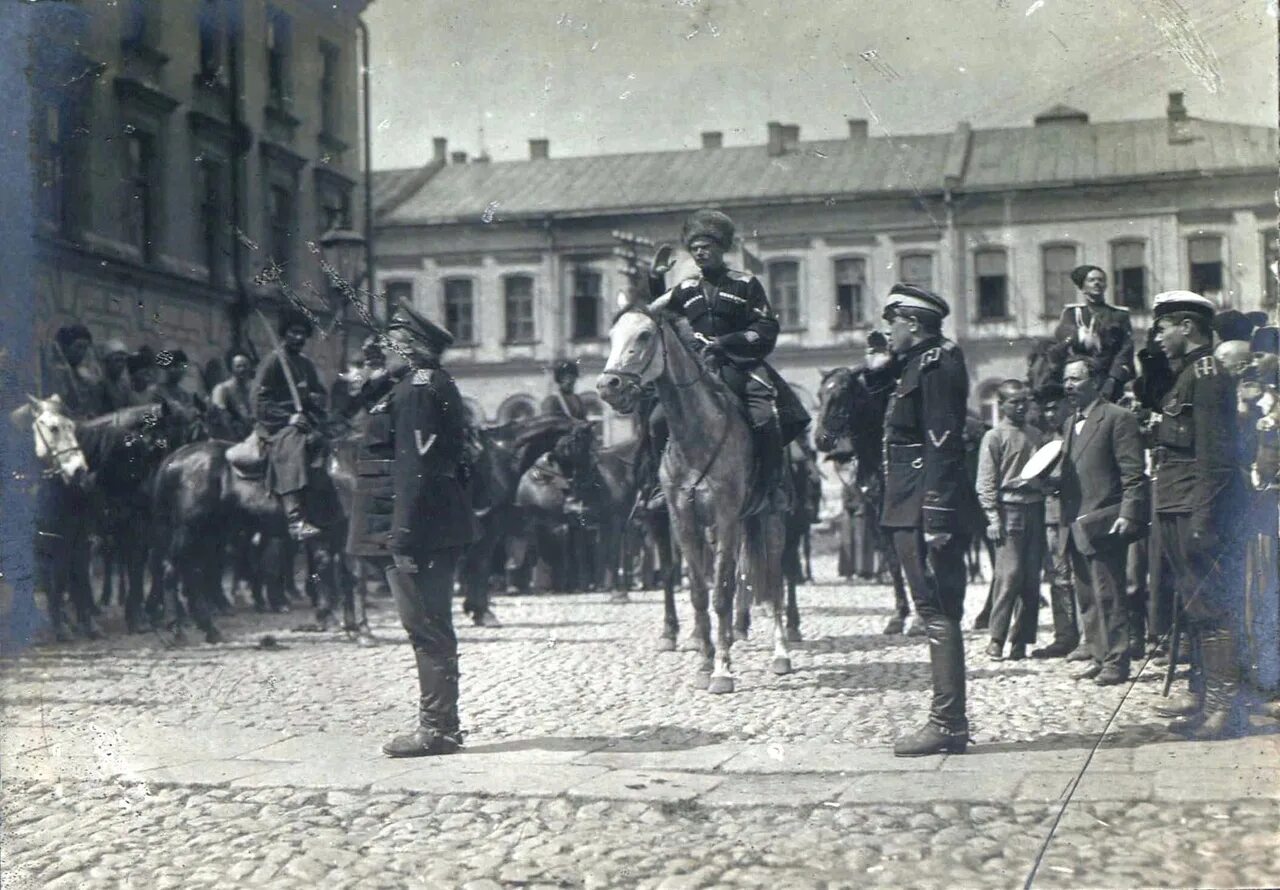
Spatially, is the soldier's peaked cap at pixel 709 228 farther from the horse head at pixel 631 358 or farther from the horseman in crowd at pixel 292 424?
the horseman in crowd at pixel 292 424

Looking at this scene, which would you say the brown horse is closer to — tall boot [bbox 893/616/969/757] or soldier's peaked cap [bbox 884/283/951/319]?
soldier's peaked cap [bbox 884/283/951/319]

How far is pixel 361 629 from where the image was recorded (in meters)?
11.9

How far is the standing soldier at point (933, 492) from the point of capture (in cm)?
662

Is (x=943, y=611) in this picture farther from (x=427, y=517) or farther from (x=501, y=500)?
(x=501, y=500)

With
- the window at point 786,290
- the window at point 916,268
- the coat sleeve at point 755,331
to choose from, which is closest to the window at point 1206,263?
the coat sleeve at point 755,331

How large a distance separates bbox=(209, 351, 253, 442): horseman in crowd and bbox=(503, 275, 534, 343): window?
2229mm

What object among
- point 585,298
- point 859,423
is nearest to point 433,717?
point 859,423

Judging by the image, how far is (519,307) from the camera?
1170 centimetres

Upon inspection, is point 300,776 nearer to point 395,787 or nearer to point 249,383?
point 395,787

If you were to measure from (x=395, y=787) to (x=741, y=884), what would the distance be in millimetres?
1845

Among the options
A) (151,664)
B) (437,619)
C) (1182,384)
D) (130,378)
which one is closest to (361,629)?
(151,664)

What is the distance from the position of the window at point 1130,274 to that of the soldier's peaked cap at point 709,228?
8.00 feet

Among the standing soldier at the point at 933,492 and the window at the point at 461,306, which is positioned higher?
the window at the point at 461,306

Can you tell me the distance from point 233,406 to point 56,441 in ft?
6.27
